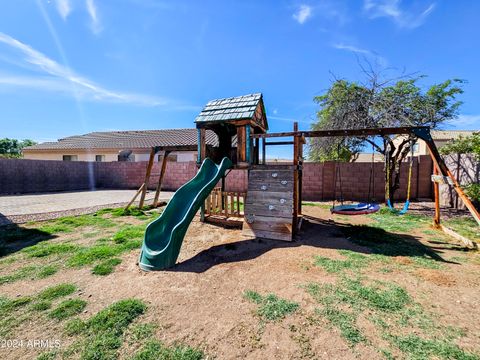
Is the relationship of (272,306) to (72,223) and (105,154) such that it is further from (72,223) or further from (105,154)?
(105,154)

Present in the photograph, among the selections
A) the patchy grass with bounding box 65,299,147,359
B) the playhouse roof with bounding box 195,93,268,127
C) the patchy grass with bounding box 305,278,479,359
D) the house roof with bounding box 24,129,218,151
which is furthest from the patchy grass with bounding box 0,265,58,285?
the house roof with bounding box 24,129,218,151

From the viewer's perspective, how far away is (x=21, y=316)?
95.0 inches

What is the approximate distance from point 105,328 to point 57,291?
1.22m

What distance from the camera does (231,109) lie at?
602cm

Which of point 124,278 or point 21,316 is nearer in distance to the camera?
point 21,316

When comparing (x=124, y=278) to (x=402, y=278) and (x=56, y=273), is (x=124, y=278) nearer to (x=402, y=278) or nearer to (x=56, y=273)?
(x=56, y=273)

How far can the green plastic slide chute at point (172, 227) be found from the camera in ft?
11.7

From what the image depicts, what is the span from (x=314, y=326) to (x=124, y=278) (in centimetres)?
260

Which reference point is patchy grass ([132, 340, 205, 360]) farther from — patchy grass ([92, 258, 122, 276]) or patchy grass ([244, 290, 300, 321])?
patchy grass ([92, 258, 122, 276])

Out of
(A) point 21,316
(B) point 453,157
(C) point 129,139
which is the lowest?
(A) point 21,316

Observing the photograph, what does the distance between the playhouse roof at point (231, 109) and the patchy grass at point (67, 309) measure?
15.1ft

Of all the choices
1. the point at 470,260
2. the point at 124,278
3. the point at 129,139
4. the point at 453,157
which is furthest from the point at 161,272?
the point at 129,139

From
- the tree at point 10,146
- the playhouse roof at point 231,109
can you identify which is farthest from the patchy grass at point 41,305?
the tree at point 10,146

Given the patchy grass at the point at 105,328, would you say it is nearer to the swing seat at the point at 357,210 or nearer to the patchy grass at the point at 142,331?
the patchy grass at the point at 142,331
